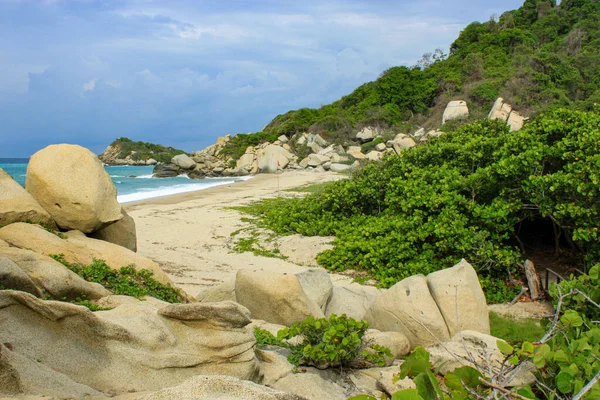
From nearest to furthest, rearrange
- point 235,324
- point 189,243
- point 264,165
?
point 235,324, point 189,243, point 264,165

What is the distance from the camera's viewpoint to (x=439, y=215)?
12.0 metres

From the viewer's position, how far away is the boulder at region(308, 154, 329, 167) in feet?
155

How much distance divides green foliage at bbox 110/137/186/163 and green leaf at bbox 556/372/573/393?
10136cm

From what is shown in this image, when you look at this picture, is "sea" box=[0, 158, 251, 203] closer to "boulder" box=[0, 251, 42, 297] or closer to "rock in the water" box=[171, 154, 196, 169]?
"rock in the water" box=[171, 154, 196, 169]

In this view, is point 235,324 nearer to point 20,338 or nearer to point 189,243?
point 20,338

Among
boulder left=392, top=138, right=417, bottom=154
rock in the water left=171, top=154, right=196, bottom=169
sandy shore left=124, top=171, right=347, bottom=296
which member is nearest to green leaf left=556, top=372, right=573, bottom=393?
sandy shore left=124, top=171, right=347, bottom=296

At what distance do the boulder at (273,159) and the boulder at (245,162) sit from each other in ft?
4.26

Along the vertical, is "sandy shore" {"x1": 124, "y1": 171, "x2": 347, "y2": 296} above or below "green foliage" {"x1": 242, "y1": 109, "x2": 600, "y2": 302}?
below

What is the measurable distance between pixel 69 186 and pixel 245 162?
45.8 meters

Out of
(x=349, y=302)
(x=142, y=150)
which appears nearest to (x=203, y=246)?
(x=349, y=302)

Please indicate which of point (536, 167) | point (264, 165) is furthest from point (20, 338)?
point (264, 165)

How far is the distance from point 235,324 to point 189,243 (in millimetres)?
10191

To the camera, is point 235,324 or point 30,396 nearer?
point 30,396

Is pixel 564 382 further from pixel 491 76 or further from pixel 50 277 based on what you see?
pixel 491 76
